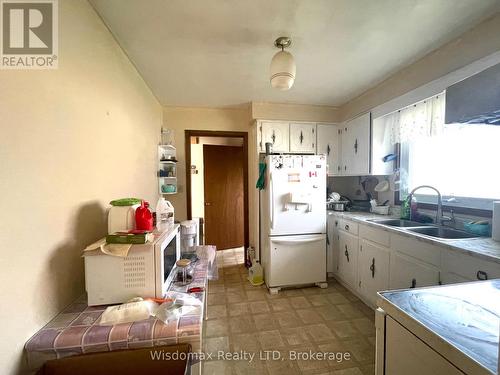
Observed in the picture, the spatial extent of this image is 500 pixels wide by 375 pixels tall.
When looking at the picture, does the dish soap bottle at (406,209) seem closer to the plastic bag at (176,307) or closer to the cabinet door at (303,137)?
the cabinet door at (303,137)

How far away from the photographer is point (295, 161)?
8.01 feet

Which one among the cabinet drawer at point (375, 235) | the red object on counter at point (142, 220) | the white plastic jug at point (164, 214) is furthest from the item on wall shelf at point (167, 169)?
the cabinet drawer at point (375, 235)

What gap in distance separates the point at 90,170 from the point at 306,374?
186 cm

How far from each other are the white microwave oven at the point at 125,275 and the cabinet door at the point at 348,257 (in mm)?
2066

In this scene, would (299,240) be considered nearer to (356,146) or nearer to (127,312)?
(356,146)

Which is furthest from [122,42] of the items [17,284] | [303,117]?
[303,117]

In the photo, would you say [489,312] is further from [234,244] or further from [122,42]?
[234,244]

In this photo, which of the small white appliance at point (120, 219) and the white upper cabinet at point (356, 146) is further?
the white upper cabinet at point (356, 146)

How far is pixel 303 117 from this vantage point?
2.92m

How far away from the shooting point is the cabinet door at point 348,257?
231cm

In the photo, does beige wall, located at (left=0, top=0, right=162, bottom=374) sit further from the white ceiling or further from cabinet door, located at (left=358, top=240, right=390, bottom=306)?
cabinet door, located at (left=358, top=240, right=390, bottom=306)

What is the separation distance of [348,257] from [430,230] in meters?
0.84

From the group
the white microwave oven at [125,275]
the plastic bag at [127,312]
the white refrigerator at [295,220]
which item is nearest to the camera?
the plastic bag at [127,312]

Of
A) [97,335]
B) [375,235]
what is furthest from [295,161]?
[97,335]
